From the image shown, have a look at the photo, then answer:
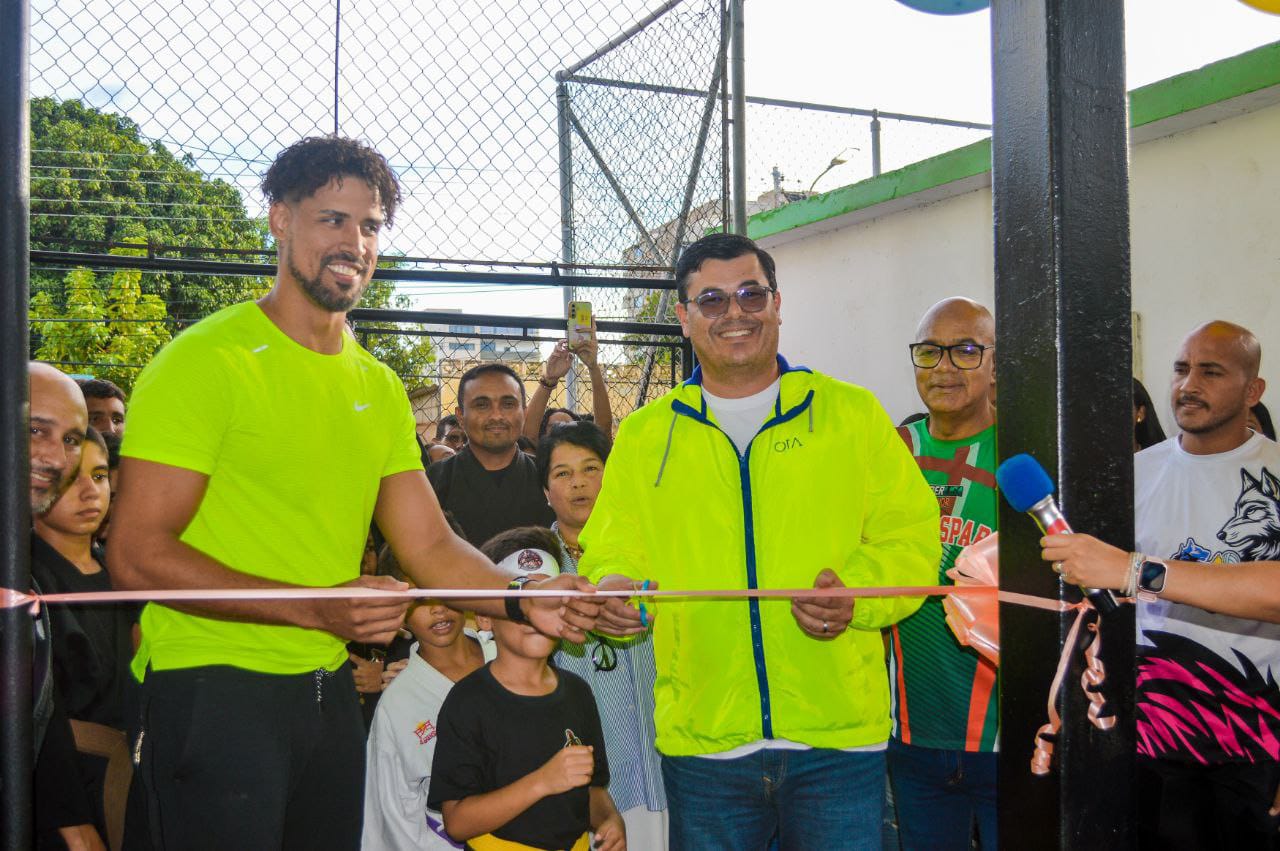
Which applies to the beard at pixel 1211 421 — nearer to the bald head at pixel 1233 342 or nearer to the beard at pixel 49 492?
the bald head at pixel 1233 342

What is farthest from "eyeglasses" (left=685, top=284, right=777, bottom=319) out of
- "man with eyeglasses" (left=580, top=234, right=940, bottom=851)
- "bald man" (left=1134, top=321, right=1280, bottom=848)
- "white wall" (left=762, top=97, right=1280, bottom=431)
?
"white wall" (left=762, top=97, right=1280, bottom=431)

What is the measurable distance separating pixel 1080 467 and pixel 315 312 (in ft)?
6.05

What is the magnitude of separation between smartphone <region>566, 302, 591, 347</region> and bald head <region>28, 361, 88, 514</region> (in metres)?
2.22

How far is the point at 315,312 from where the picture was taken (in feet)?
8.81

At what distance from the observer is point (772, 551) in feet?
9.07

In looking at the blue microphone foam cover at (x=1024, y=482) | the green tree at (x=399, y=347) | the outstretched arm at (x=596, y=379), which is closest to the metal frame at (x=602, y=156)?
the outstretched arm at (x=596, y=379)

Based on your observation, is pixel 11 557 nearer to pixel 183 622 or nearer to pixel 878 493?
pixel 183 622

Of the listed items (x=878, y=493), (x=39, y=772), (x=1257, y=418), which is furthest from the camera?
(x=1257, y=418)

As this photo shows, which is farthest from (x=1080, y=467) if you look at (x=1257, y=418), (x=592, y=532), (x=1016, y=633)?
(x=1257, y=418)

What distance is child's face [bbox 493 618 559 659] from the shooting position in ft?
10.1

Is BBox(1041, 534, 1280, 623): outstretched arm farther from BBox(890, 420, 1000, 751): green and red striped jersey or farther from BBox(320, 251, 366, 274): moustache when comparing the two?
BBox(320, 251, 366, 274): moustache

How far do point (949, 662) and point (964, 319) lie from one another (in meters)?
1.17

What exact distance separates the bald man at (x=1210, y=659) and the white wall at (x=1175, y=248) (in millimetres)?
2435

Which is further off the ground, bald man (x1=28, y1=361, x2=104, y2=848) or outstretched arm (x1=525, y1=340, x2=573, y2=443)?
outstretched arm (x1=525, y1=340, x2=573, y2=443)
